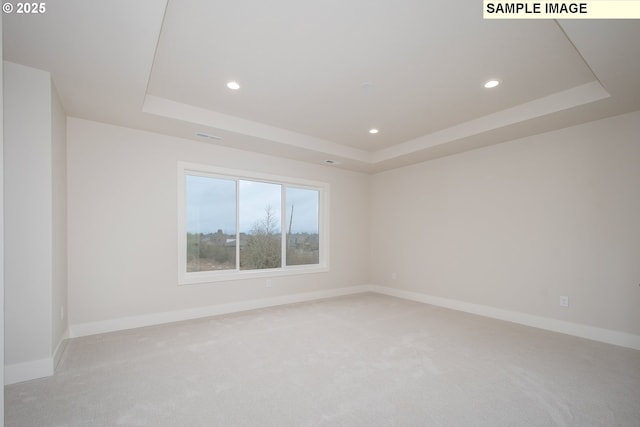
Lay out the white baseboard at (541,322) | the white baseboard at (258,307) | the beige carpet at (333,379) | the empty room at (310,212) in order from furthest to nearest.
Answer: the white baseboard at (541,322)
the white baseboard at (258,307)
the empty room at (310,212)
the beige carpet at (333,379)

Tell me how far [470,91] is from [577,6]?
1.30m

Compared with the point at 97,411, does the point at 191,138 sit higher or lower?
higher

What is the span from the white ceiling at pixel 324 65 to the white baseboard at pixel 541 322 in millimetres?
2389

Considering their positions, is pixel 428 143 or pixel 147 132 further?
pixel 428 143

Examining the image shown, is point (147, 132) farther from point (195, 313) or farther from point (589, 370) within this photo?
point (589, 370)

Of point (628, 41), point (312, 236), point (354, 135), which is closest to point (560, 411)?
point (628, 41)

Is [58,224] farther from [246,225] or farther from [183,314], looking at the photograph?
[246,225]

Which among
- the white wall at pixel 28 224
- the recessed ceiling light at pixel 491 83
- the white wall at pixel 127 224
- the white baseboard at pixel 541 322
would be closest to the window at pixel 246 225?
the white wall at pixel 127 224

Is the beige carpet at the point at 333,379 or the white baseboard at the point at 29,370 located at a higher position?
the white baseboard at the point at 29,370

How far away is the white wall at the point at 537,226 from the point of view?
3.38 meters

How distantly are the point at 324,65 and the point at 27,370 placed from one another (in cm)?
358

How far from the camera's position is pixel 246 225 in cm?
493

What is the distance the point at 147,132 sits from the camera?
3979mm

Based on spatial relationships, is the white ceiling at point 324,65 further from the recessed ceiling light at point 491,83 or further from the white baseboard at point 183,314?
the white baseboard at point 183,314
